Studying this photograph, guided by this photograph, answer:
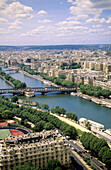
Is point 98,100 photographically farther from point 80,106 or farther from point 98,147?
point 98,147

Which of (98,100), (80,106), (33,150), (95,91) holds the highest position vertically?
(33,150)

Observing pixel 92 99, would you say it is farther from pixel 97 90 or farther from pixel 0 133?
pixel 0 133

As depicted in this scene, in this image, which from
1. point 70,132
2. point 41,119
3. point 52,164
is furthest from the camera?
point 41,119

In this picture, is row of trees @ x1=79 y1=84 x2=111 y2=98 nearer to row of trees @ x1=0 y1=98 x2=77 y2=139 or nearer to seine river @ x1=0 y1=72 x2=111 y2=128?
seine river @ x1=0 y1=72 x2=111 y2=128

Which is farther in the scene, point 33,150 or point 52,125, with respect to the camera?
point 52,125

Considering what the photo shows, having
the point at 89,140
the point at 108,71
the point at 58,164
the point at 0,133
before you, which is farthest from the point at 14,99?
the point at 108,71

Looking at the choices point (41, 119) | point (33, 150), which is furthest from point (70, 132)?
point (33, 150)
